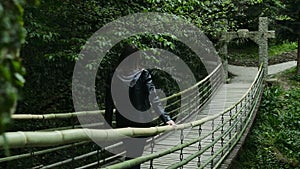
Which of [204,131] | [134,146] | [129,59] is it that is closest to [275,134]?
[204,131]

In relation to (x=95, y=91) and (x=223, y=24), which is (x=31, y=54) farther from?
(x=223, y=24)

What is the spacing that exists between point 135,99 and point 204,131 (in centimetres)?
390

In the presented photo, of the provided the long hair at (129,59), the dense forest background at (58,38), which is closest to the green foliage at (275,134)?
the dense forest background at (58,38)

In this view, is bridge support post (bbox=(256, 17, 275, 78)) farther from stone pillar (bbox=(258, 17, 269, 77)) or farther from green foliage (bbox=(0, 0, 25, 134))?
green foliage (bbox=(0, 0, 25, 134))

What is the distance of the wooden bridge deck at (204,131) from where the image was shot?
4.91 metres

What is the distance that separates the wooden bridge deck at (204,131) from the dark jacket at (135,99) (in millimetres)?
1394

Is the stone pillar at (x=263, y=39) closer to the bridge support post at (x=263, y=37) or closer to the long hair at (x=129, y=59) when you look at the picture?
the bridge support post at (x=263, y=37)

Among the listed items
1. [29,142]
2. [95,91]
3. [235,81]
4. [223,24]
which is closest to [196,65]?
[223,24]

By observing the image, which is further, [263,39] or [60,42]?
[263,39]

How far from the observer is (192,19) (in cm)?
719

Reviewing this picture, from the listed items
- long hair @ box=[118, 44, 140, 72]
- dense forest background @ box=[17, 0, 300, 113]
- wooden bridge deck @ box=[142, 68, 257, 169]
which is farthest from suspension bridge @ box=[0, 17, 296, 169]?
dense forest background @ box=[17, 0, 300, 113]

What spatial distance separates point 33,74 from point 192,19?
2888mm

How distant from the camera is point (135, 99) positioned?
124 inches

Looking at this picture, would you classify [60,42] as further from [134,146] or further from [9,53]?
[9,53]
